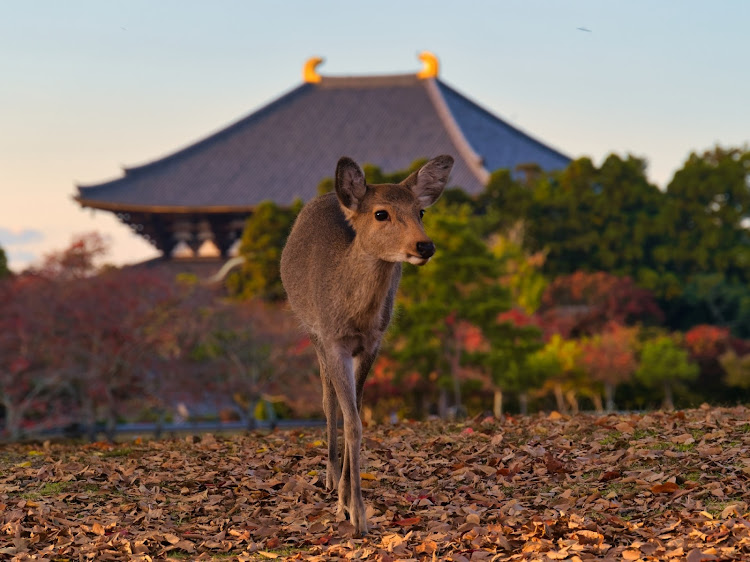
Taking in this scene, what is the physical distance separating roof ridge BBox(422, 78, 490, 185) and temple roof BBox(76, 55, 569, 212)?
0.05 meters

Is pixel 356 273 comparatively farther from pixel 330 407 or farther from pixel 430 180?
pixel 330 407

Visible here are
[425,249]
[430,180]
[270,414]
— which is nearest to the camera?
[425,249]

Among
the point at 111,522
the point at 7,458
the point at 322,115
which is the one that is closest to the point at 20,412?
the point at 7,458

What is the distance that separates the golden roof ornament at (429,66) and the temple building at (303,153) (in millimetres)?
59

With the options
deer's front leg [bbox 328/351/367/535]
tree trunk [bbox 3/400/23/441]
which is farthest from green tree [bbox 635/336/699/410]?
deer's front leg [bbox 328/351/367/535]

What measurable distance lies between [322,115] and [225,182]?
7.11m

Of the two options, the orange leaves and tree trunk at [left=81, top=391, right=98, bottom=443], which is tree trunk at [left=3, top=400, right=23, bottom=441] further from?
the orange leaves

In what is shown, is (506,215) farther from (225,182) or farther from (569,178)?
(225,182)

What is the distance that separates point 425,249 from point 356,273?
33.5 inches

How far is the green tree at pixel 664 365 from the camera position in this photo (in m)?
31.1

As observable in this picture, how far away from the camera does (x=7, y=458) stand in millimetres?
9945

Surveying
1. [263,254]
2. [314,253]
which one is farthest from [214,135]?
[314,253]

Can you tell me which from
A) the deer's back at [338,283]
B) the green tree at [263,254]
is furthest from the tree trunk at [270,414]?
the deer's back at [338,283]

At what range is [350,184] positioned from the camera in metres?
6.34
